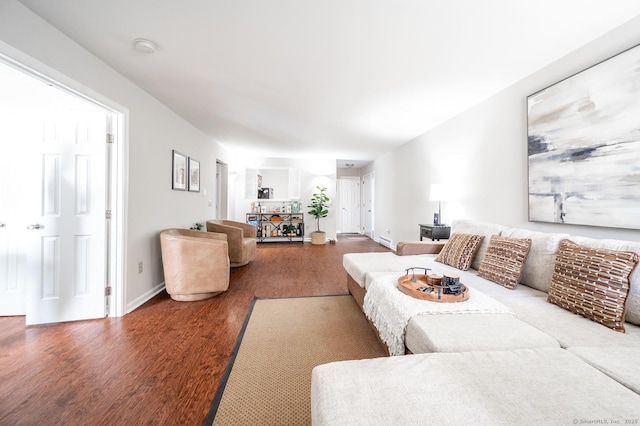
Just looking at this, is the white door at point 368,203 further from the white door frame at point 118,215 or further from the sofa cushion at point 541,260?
the white door frame at point 118,215

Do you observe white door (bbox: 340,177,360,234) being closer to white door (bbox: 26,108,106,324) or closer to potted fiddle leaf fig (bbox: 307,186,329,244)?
potted fiddle leaf fig (bbox: 307,186,329,244)

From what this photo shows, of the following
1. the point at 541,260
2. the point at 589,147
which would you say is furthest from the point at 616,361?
the point at 589,147

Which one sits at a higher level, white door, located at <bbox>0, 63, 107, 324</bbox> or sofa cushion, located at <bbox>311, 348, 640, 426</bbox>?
white door, located at <bbox>0, 63, 107, 324</bbox>

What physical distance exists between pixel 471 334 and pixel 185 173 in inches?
152

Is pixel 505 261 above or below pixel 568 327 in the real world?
above

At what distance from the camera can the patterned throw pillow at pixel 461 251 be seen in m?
2.32

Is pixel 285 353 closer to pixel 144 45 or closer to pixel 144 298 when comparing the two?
pixel 144 298

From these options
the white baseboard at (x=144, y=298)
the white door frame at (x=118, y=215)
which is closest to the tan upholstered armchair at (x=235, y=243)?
the white baseboard at (x=144, y=298)

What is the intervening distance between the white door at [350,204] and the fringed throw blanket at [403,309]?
7.18 metres

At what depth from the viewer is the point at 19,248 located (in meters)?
2.23

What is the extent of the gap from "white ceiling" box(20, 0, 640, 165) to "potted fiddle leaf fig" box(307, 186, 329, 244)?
3.48 metres

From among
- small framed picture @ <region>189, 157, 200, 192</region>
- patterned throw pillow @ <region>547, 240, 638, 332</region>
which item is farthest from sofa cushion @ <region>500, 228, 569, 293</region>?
small framed picture @ <region>189, 157, 200, 192</region>

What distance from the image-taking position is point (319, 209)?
6617mm

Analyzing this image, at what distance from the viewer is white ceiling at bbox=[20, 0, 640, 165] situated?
1.59 meters
